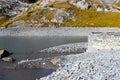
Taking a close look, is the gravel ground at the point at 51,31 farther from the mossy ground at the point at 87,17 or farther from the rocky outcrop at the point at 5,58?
the rocky outcrop at the point at 5,58

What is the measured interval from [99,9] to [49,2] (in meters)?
27.3

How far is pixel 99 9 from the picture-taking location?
168250 mm

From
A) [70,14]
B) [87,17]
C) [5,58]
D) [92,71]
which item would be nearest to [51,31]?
[70,14]

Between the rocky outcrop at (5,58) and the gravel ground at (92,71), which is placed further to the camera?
the rocky outcrop at (5,58)

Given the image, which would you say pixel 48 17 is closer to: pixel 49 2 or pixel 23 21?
pixel 23 21

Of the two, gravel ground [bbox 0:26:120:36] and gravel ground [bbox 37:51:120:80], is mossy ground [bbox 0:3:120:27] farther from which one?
gravel ground [bbox 37:51:120:80]

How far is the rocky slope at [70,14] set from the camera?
495ft

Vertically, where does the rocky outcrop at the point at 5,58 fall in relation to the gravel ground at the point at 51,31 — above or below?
above

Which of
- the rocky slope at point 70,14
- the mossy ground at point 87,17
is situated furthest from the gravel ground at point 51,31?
the mossy ground at point 87,17

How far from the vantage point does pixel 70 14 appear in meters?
159

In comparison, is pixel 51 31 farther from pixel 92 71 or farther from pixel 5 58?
pixel 92 71

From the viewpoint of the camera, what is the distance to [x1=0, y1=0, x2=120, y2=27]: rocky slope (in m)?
151

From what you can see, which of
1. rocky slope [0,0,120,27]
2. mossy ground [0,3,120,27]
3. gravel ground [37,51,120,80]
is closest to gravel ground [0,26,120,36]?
rocky slope [0,0,120,27]

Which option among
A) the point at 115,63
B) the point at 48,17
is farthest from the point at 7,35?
the point at 115,63
